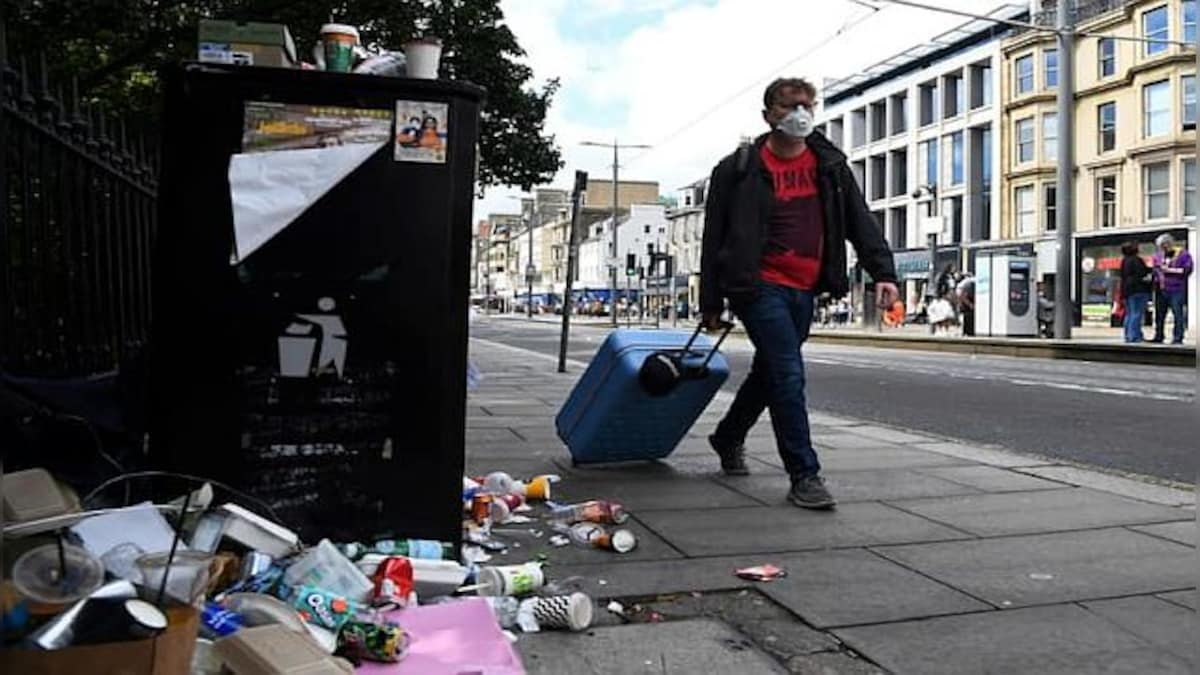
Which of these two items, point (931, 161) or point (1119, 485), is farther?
point (931, 161)

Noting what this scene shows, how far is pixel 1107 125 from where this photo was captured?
40.7 meters

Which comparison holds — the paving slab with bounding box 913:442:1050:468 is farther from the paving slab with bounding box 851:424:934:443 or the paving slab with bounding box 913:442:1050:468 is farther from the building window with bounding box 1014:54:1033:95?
the building window with bounding box 1014:54:1033:95

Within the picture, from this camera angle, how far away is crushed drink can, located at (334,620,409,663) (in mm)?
2318

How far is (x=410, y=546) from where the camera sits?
116 inches

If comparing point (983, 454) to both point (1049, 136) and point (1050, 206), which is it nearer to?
point (1050, 206)

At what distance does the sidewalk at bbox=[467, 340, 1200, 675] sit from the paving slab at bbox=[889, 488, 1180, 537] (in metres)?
0.01

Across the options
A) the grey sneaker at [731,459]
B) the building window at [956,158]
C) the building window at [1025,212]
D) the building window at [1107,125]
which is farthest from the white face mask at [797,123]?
the building window at [956,158]

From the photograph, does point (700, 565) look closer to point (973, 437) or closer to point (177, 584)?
point (177, 584)

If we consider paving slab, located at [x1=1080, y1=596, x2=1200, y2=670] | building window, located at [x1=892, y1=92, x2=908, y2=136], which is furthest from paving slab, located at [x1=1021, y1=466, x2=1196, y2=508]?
building window, located at [x1=892, y1=92, x2=908, y2=136]

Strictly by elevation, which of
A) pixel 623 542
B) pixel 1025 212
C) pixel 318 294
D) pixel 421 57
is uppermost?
pixel 1025 212

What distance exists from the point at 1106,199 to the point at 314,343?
142 feet

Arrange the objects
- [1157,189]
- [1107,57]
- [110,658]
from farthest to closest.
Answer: [1107,57] → [1157,189] → [110,658]

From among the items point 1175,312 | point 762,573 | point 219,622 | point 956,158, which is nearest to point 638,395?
point 762,573

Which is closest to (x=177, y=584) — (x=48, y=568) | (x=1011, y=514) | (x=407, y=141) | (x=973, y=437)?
(x=48, y=568)
